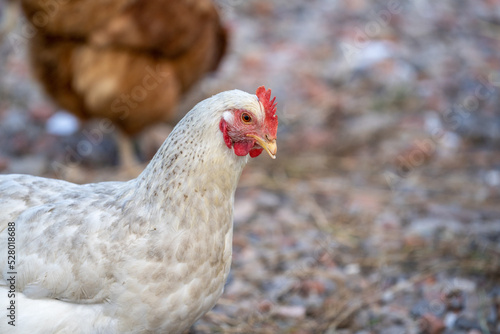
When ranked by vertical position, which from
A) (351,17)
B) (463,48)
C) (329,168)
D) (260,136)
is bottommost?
(260,136)

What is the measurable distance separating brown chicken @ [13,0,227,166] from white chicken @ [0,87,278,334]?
6.31 ft

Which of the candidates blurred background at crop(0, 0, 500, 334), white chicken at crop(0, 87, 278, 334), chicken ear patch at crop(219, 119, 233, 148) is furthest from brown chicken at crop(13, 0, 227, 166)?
chicken ear patch at crop(219, 119, 233, 148)

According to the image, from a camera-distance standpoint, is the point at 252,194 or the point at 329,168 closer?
the point at 252,194

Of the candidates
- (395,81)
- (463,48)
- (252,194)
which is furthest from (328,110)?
→ (463,48)

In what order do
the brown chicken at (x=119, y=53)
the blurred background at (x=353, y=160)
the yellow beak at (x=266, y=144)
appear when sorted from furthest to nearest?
the brown chicken at (x=119, y=53) → the blurred background at (x=353, y=160) → the yellow beak at (x=266, y=144)

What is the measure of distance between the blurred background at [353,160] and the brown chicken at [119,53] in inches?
14.5

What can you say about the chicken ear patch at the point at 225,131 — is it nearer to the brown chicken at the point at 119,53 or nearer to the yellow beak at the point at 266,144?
the yellow beak at the point at 266,144

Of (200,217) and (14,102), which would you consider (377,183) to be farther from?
(14,102)

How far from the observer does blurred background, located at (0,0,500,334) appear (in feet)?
8.89

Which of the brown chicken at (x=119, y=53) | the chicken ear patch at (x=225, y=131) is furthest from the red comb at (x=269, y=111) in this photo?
the brown chicken at (x=119, y=53)

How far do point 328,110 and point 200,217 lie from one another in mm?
3097

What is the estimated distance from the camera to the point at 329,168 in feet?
13.4

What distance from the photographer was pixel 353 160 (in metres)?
4.15

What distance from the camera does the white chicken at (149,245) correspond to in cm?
178
